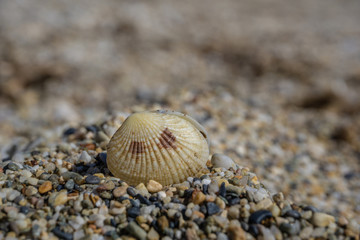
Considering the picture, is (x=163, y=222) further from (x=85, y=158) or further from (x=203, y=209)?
(x=85, y=158)

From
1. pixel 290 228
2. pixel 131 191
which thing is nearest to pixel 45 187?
pixel 131 191

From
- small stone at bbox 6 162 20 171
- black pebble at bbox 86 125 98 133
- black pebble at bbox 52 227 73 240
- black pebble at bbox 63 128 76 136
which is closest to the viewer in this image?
black pebble at bbox 52 227 73 240

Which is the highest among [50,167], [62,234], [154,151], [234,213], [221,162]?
[154,151]

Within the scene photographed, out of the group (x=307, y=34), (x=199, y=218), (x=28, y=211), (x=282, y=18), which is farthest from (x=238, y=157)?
(x=282, y=18)

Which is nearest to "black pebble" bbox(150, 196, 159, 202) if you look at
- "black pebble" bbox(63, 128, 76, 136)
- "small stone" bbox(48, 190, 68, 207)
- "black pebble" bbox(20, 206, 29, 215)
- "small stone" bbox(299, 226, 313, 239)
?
"small stone" bbox(48, 190, 68, 207)

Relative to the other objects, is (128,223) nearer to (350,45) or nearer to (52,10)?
(52,10)

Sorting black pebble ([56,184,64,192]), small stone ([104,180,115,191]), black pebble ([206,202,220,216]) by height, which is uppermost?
black pebble ([206,202,220,216])

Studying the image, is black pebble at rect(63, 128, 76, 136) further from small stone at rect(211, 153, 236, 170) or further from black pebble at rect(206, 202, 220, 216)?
black pebble at rect(206, 202, 220, 216)
